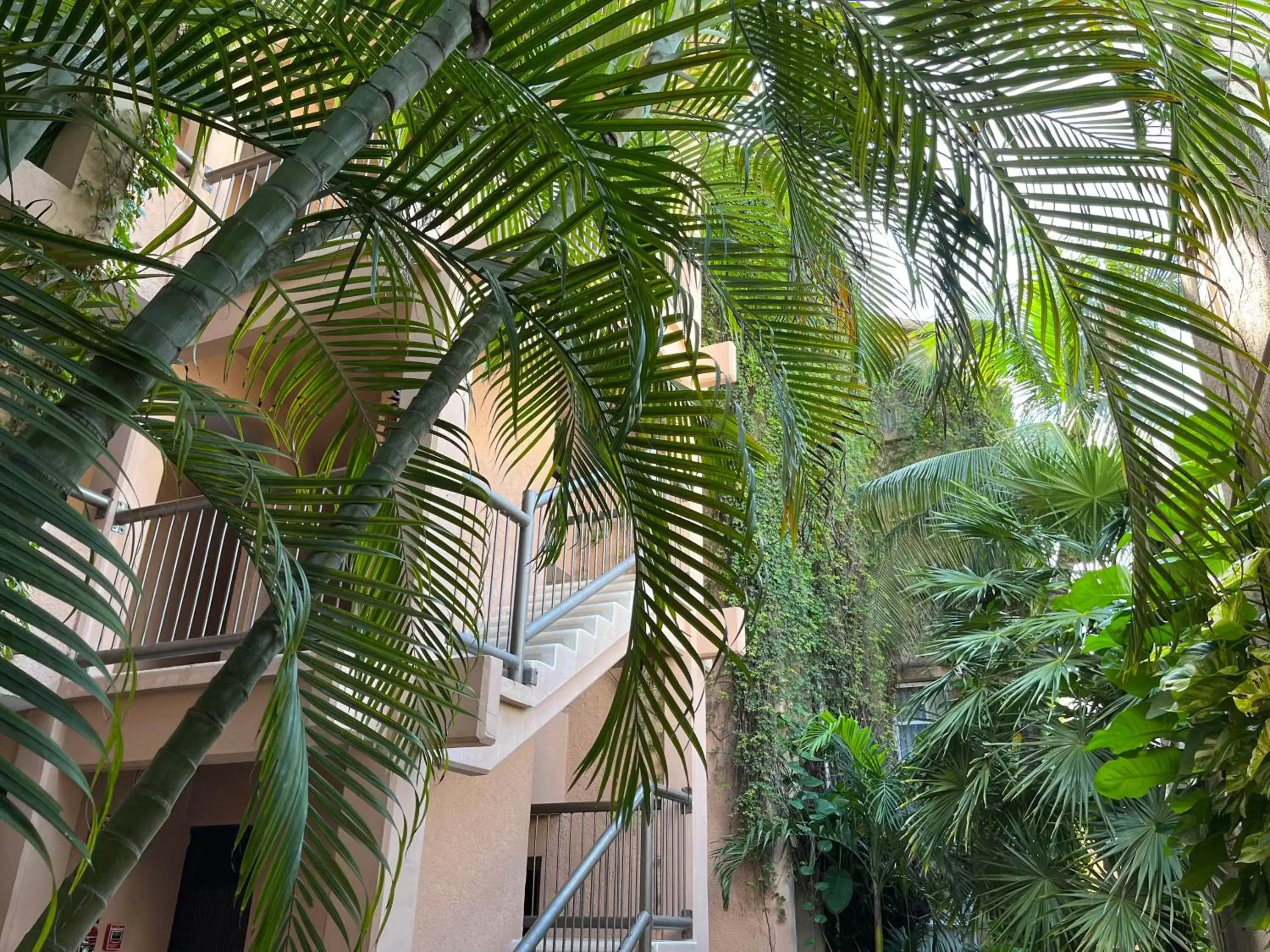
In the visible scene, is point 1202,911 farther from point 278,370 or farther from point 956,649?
point 278,370

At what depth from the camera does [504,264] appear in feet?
6.84

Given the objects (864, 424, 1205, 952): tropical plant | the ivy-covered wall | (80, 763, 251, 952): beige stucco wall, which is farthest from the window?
(80, 763, 251, 952): beige stucco wall

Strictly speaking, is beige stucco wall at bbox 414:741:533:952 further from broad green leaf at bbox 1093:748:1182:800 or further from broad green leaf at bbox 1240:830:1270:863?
broad green leaf at bbox 1240:830:1270:863

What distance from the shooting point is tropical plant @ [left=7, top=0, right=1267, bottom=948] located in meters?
1.38

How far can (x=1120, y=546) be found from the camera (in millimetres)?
4711

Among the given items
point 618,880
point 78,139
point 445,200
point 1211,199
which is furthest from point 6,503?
point 618,880

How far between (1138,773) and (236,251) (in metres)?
3.15

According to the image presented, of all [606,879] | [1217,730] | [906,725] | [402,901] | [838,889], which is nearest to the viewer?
[1217,730]

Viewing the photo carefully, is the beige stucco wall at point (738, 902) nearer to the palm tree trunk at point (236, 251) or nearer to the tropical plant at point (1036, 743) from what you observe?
the tropical plant at point (1036, 743)

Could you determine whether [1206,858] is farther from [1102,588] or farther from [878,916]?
[878,916]

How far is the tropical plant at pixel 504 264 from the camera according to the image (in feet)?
4.51

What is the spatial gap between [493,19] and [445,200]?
1.13 ft

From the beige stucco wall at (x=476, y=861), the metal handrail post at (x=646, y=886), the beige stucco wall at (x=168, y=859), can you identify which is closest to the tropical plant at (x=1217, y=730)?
the metal handrail post at (x=646, y=886)

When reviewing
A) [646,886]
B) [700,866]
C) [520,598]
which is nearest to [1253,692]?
[520,598]
